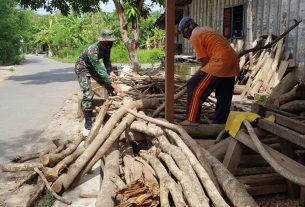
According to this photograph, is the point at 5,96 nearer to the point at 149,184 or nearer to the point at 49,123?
the point at 49,123

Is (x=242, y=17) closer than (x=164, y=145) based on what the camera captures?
No

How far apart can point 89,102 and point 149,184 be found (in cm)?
417

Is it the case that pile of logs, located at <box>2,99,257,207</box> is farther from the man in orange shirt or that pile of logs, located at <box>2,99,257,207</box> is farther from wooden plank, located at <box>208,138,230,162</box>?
the man in orange shirt

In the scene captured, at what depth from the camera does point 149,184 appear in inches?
138

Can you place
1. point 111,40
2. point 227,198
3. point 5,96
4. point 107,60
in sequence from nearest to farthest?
1. point 227,198
2. point 111,40
3. point 107,60
4. point 5,96

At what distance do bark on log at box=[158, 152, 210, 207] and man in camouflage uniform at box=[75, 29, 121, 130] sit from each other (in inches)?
130

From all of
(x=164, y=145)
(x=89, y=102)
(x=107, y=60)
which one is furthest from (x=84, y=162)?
(x=107, y=60)

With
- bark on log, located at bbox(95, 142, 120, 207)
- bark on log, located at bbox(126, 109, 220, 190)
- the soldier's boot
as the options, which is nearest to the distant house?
the soldier's boot

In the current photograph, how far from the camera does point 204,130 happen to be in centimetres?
493

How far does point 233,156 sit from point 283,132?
59cm

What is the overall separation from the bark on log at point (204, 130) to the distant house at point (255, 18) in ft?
18.6

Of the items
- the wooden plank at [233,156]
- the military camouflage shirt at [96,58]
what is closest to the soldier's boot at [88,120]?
the military camouflage shirt at [96,58]

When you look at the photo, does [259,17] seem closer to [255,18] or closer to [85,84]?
[255,18]

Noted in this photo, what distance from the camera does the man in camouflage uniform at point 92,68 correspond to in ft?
22.9
